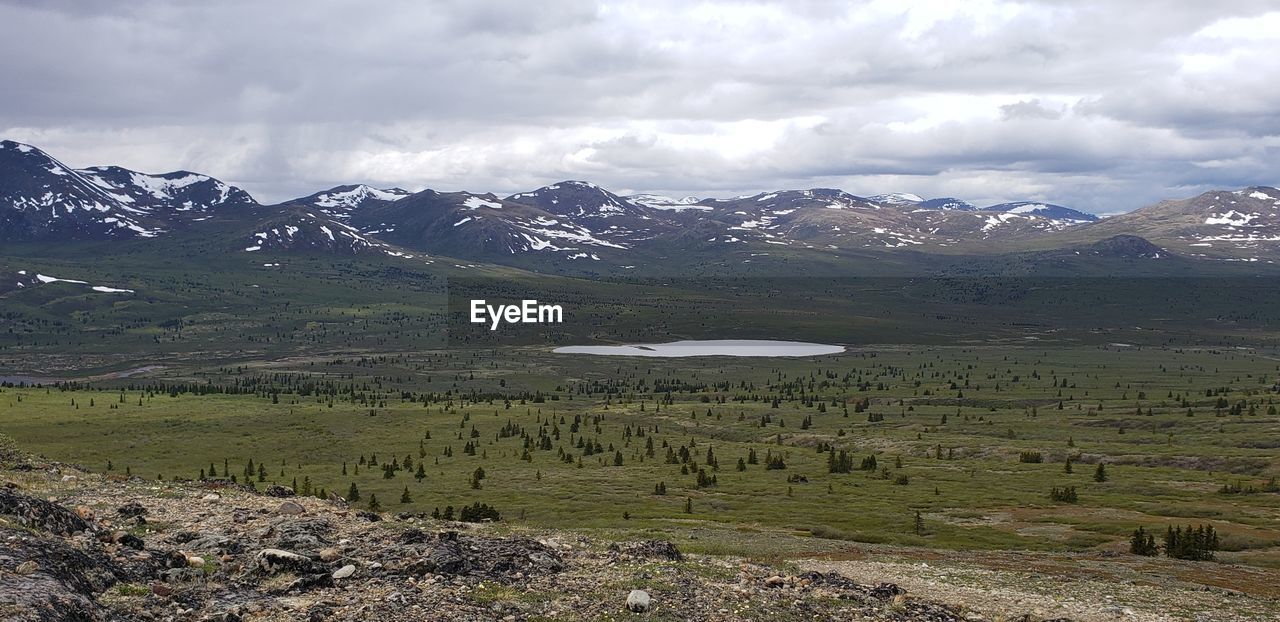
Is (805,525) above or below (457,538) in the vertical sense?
below

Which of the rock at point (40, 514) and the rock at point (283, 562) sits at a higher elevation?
the rock at point (40, 514)

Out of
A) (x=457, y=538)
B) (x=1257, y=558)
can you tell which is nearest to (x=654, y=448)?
(x=1257, y=558)

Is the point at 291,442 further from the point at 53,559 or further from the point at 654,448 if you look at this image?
the point at 53,559

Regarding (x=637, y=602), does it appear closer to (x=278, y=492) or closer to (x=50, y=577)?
(x=50, y=577)

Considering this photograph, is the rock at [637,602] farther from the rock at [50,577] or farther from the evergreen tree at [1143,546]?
the evergreen tree at [1143,546]

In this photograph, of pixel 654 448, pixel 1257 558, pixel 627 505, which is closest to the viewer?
pixel 1257 558

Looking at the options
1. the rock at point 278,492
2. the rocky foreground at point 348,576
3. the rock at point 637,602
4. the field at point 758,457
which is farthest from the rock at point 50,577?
the field at point 758,457
